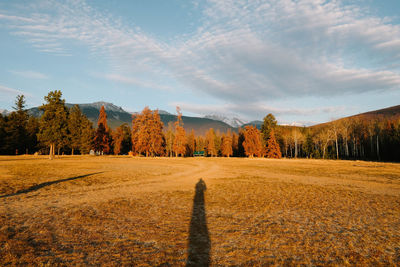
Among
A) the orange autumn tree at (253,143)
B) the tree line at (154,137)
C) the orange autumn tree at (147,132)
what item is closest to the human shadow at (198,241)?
the tree line at (154,137)

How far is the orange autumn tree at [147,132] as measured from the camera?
6762 centimetres

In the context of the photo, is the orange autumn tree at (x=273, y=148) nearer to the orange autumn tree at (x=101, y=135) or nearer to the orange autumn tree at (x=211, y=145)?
the orange autumn tree at (x=211, y=145)

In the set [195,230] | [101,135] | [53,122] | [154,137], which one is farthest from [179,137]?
[195,230]

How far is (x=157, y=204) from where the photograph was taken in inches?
400

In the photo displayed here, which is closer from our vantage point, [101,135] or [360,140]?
[101,135]

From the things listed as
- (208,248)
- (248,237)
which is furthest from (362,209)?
(208,248)

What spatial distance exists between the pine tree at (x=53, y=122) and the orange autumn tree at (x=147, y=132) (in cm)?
2319

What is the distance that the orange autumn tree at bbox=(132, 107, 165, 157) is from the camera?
67625mm

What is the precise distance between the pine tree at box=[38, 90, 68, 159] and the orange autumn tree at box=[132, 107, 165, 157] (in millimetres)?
23193

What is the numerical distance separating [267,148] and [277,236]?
7609 cm

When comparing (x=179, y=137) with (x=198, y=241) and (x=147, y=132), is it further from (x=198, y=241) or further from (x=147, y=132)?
(x=198, y=241)

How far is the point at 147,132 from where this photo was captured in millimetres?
68312

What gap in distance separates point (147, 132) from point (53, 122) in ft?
88.9

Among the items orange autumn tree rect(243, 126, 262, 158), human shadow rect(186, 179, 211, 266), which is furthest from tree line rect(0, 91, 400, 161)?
human shadow rect(186, 179, 211, 266)
